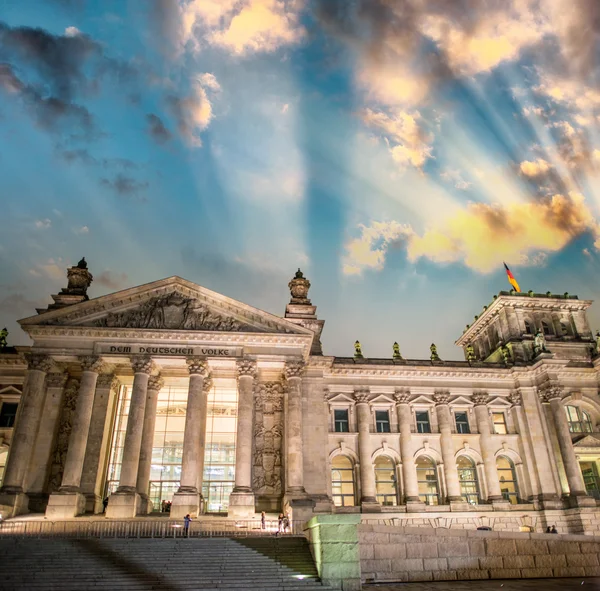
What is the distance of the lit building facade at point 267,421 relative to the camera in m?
34.8

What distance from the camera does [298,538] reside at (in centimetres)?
2406

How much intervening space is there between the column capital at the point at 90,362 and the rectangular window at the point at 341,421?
61.9 ft

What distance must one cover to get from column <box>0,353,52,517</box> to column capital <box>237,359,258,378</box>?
42.6 feet

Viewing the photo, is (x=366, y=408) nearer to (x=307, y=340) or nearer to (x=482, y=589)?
(x=307, y=340)

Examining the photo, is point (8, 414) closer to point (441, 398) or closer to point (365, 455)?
point (365, 455)

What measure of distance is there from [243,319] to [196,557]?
1868cm

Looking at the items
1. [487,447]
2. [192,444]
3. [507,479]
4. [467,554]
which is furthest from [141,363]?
[507,479]

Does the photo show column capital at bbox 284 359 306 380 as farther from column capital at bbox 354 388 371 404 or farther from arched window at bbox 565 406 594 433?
arched window at bbox 565 406 594 433

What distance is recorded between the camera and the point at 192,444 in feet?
113

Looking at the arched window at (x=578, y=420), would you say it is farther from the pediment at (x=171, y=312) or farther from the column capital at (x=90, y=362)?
the column capital at (x=90, y=362)

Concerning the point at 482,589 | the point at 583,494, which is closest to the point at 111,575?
the point at 482,589

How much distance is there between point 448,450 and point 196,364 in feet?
70.4

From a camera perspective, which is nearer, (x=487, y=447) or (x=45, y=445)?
(x=45, y=445)

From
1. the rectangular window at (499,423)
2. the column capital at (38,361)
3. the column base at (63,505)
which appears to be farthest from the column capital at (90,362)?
the rectangular window at (499,423)
